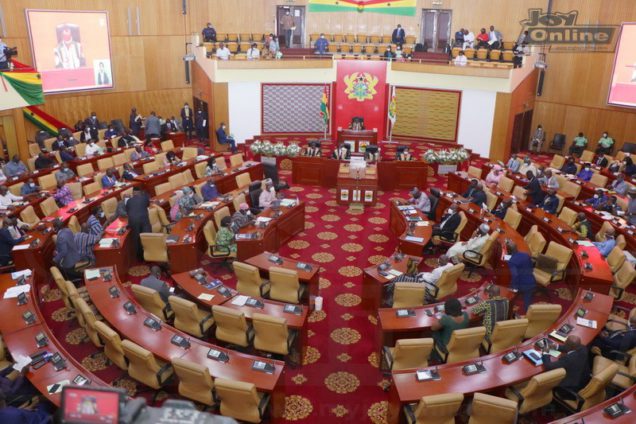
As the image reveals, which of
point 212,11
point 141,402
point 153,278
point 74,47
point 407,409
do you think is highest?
point 212,11

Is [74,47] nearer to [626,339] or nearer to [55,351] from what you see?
[55,351]

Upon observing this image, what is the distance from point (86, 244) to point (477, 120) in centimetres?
1442

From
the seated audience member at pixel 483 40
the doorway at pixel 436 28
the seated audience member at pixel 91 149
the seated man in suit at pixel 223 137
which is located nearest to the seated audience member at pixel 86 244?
the seated audience member at pixel 91 149

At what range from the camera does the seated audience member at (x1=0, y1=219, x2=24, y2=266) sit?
941 cm

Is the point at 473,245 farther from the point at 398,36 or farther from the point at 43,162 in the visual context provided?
the point at 398,36

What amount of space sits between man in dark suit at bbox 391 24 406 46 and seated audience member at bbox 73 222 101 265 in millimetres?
15331

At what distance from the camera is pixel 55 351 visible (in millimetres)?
6410

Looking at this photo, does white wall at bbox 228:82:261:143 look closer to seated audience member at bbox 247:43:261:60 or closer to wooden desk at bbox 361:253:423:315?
seated audience member at bbox 247:43:261:60

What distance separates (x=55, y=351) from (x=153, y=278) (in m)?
1.89

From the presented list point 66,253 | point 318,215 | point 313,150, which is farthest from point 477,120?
point 66,253

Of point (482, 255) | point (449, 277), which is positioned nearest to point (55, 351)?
point (449, 277)

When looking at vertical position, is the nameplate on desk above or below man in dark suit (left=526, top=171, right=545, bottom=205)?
below

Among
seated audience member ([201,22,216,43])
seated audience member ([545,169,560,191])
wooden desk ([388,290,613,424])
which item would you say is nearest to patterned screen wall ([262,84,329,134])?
seated audience member ([201,22,216,43])

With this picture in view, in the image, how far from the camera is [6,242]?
9492 millimetres
